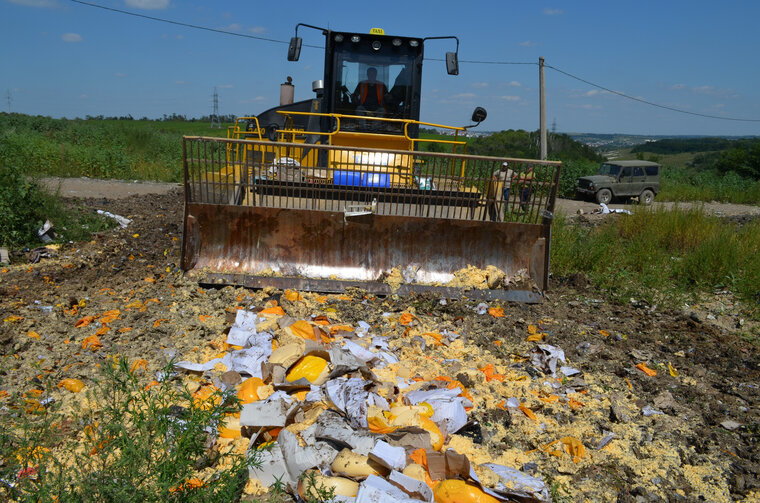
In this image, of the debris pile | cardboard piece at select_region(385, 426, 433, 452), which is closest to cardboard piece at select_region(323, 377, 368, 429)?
the debris pile

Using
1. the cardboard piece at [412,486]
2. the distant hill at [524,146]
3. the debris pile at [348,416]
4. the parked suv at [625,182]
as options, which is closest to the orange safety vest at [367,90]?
the debris pile at [348,416]

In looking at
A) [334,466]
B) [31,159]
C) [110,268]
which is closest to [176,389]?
[334,466]

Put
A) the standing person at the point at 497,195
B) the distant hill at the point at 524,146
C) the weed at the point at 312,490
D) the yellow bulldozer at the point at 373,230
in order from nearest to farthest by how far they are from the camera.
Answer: the weed at the point at 312,490 < the yellow bulldozer at the point at 373,230 < the standing person at the point at 497,195 < the distant hill at the point at 524,146

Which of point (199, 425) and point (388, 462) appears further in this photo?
point (388, 462)

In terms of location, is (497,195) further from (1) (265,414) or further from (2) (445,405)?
(1) (265,414)

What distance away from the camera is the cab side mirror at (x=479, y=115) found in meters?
6.67

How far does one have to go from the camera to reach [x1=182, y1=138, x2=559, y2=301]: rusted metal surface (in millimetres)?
5730

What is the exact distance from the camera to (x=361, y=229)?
19.2ft

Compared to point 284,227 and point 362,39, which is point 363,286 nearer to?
point 284,227

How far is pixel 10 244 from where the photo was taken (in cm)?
738

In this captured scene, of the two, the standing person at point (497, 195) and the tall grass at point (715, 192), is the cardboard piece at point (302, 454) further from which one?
the tall grass at point (715, 192)

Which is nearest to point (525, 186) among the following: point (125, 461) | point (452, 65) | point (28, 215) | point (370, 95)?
point (452, 65)

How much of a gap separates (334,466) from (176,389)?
1377 millimetres

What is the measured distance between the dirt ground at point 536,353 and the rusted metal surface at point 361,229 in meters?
0.43
